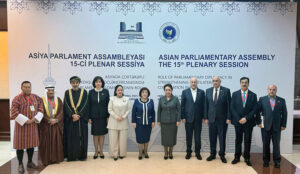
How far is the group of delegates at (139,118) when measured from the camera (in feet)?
13.9

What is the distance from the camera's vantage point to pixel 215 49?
513cm

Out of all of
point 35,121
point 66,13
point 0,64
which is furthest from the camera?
point 0,64

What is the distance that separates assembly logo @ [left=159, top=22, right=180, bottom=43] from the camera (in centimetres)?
510

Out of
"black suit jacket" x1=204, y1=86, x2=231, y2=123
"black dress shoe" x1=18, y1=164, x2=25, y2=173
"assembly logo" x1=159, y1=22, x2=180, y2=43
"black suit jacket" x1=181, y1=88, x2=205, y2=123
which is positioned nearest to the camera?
"black dress shoe" x1=18, y1=164, x2=25, y2=173

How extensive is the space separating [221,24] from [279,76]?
62.9 inches

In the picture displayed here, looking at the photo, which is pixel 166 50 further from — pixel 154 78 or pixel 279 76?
pixel 279 76

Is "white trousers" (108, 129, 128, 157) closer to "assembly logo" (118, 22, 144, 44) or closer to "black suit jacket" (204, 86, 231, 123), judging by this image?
"black suit jacket" (204, 86, 231, 123)

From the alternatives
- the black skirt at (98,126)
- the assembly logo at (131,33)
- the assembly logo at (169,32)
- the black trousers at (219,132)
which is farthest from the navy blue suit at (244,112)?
the black skirt at (98,126)

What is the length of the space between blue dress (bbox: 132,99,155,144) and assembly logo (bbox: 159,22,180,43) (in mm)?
1385

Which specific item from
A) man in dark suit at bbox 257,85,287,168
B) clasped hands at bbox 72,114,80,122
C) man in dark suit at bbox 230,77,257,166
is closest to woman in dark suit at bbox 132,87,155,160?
clasped hands at bbox 72,114,80,122

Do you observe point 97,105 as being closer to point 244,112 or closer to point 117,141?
point 117,141

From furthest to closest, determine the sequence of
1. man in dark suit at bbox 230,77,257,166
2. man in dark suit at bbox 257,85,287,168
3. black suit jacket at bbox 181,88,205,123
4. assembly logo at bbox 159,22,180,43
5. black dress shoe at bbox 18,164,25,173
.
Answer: assembly logo at bbox 159,22,180,43, black suit jacket at bbox 181,88,205,123, man in dark suit at bbox 230,77,257,166, man in dark suit at bbox 257,85,287,168, black dress shoe at bbox 18,164,25,173

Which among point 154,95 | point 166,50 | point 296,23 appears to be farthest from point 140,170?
point 296,23

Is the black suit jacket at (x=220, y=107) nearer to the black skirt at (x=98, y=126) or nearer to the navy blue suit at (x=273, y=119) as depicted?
the navy blue suit at (x=273, y=119)
